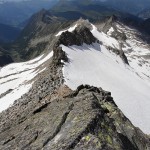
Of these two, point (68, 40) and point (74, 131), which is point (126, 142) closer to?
point (74, 131)

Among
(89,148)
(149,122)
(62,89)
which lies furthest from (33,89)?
(89,148)

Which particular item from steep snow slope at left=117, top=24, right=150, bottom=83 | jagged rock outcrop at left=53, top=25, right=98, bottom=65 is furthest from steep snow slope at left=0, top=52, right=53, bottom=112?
steep snow slope at left=117, top=24, right=150, bottom=83

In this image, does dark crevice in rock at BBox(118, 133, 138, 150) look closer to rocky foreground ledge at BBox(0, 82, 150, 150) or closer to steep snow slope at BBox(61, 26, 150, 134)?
rocky foreground ledge at BBox(0, 82, 150, 150)

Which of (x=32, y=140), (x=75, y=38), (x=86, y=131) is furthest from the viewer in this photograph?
(x=75, y=38)

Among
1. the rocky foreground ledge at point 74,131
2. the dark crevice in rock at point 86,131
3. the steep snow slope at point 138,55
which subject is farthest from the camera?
the steep snow slope at point 138,55

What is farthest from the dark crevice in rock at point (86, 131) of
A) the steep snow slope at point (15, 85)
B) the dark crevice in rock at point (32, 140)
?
the steep snow slope at point (15, 85)

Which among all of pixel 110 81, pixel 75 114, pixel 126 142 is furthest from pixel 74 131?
pixel 110 81

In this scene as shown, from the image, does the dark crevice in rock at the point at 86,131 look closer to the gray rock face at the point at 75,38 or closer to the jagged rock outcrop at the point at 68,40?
the jagged rock outcrop at the point at 68,40

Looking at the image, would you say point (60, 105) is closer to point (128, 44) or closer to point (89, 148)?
point (89, 148)
